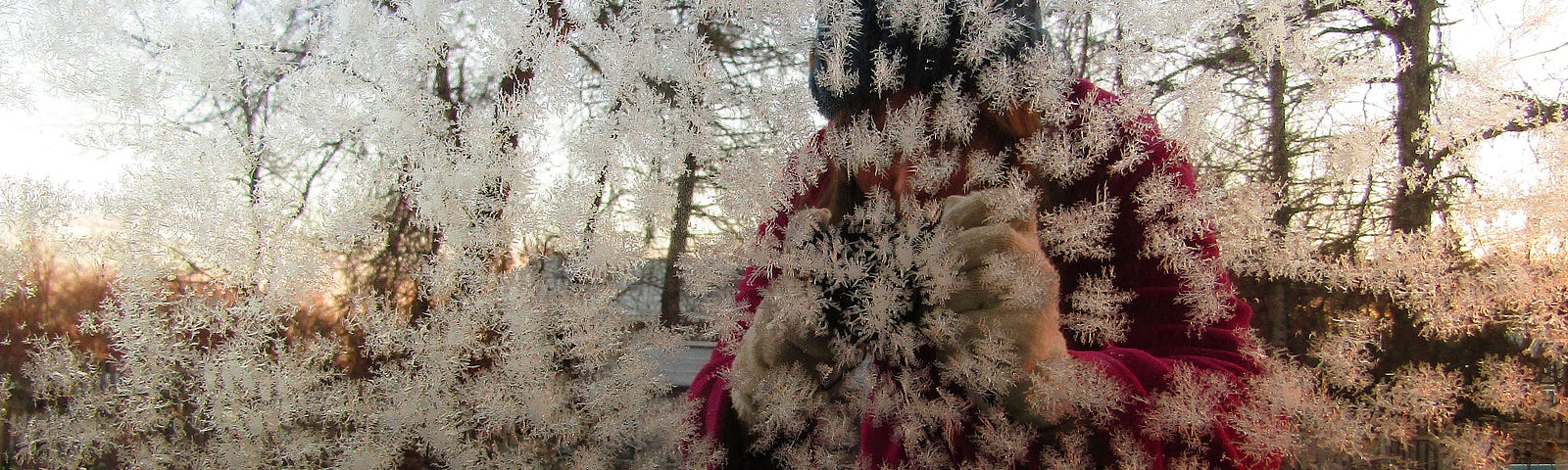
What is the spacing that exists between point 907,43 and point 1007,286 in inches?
6.3

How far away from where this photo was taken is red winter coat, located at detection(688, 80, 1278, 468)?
43 cm

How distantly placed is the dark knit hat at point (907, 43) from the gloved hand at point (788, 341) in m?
0.09

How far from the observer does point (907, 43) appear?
1.59ft

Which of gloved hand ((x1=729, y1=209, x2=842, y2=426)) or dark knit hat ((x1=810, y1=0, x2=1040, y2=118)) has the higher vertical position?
dark knit hat ((x1=810, y1=0, x2=1040, y2=118))

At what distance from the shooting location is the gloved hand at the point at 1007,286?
1.43 feet

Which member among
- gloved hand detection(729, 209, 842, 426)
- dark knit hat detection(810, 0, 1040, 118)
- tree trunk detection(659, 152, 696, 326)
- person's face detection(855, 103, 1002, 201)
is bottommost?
gloved hand detection(729, 209, 842, 426)

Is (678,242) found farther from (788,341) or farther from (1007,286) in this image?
(1007,286)

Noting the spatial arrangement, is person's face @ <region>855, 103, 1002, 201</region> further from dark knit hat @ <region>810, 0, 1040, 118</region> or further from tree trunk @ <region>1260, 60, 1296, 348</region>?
tree trunk @ <region>1260, 60, 1296, 348</region>

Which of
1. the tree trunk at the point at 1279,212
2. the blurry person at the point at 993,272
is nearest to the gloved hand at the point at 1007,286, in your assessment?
the blurry person at the point at 993,272

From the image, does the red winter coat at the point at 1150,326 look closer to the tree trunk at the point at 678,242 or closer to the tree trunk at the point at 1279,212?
the tree trunk at the point at 1279,212

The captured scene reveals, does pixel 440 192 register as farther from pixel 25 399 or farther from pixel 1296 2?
pixel 1296 2

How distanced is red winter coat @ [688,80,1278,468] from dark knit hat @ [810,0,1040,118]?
0.20 feet

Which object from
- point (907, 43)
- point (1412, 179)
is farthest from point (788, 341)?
point (1412, 179)

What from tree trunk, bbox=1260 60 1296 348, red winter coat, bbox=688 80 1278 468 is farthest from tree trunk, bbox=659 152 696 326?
tree trunk, bbox=1260 60 1296 348
